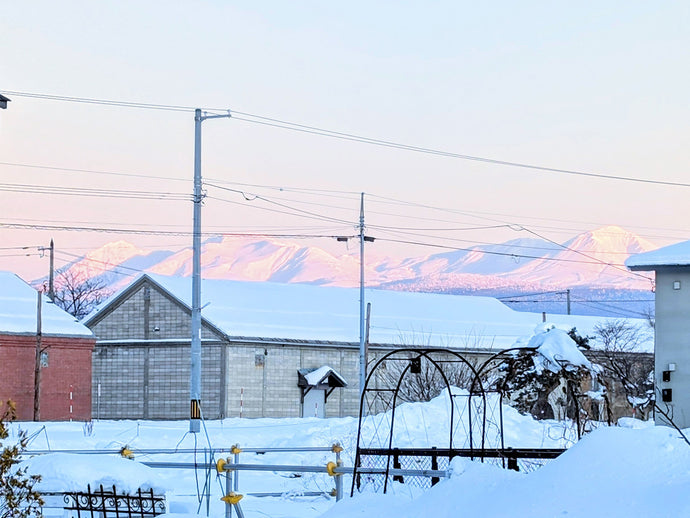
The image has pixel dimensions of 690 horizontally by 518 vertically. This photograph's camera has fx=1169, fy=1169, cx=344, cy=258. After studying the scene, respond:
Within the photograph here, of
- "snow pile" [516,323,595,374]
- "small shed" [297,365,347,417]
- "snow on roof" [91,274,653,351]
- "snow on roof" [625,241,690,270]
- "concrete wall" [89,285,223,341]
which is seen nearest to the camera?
"snow pile" [516,323,595,374]

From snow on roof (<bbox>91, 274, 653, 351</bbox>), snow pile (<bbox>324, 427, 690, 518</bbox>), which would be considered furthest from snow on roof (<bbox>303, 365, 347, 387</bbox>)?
snow pile (<bbox>324, 427, 690, 518</bbox>)

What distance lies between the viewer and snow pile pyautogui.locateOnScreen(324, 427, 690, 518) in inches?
282

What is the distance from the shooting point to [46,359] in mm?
50688

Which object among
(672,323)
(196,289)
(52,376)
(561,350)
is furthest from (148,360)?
(561,350)

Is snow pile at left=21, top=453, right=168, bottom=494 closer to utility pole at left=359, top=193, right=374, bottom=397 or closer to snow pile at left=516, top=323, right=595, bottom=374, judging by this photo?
snow pile at left=516, top=323, right=595, bottom=374

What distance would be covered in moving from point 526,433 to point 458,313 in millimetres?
38870

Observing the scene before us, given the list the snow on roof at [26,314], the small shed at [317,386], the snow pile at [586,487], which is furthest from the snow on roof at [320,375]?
the snow pile at [586,487]

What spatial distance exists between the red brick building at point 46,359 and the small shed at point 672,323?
1129 inches

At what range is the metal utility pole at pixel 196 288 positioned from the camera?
34.9 metres

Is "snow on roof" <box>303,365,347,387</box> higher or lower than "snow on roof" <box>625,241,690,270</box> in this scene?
lower

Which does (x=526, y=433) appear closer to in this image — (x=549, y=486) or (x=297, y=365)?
(x=549, y=486)

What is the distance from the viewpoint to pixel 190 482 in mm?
22062

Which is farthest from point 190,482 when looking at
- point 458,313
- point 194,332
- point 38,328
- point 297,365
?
point 458,313

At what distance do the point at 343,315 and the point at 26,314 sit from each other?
16907mm
